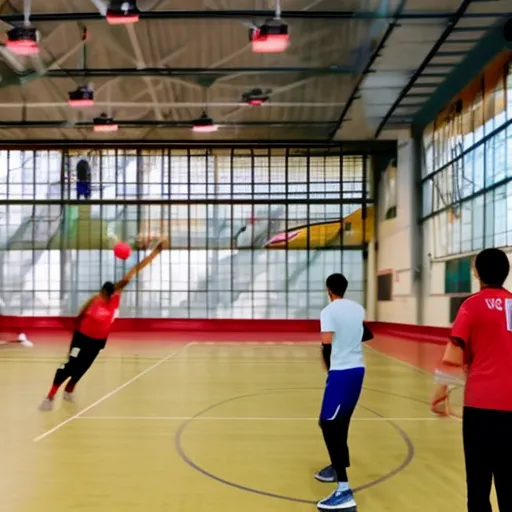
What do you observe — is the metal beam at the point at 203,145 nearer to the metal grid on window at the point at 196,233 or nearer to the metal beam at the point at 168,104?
the metal grid on window at the point at 196,233

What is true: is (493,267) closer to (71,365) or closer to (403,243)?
(71,365)

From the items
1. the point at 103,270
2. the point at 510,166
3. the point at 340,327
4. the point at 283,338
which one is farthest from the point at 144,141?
the point at 340,327

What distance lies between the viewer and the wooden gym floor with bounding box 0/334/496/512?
4332 millimetres

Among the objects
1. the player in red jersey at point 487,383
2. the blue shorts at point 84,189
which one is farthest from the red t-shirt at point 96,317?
the blue shorts at point 84,189

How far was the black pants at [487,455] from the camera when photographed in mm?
2715

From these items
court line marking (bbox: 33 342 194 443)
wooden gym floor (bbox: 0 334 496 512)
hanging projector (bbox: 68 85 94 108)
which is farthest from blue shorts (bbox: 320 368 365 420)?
hanging projector (bbox: 68 85 94 108)

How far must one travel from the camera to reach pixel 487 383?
2.76 meters

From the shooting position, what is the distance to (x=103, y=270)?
25438 mm

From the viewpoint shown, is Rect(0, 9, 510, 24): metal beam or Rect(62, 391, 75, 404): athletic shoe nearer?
Rect(62, 391, 75, 404): athletic shoe

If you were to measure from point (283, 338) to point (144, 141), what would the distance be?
1058cm

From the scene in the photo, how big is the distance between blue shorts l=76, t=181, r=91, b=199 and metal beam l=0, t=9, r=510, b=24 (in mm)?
13038

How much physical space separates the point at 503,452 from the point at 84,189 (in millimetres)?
25030

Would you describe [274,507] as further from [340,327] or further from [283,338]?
[283,338]

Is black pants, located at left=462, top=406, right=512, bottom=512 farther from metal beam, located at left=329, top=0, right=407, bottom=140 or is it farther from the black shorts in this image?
metal beam, located at left=329, top=0, right=407, bottom=140
